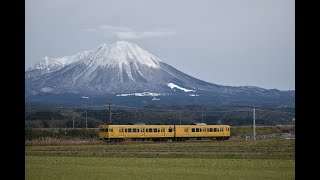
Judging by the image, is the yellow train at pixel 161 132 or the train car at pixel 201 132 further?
the train car at pixel 201 132

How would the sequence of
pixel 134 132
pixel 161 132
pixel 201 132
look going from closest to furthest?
pixel 134 132 → pixel 161 132 → pixel 201 132

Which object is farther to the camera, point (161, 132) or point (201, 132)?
point (201, 132)

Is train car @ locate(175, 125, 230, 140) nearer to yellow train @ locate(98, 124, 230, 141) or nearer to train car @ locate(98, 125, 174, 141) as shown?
yellow train @ locate(98, 124, 230, 141)

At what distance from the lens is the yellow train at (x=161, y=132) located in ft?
136

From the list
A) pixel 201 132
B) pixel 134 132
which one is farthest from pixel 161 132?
pixel 201 132

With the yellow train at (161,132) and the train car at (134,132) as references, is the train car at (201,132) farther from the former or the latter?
the train car at (134,132)

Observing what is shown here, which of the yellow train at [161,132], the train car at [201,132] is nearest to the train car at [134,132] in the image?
the yellow train at [161,132]

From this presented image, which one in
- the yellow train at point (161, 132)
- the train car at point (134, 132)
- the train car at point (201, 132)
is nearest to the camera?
the train car at point (134, 132)

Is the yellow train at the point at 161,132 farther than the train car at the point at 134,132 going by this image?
Yes

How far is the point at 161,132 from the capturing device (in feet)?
142

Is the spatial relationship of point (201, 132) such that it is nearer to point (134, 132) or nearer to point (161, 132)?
point (161, 132)

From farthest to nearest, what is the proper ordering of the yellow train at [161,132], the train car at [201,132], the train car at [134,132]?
the train car at [201,132]
the yellow train at [161,132]
the train car at [134,132]
